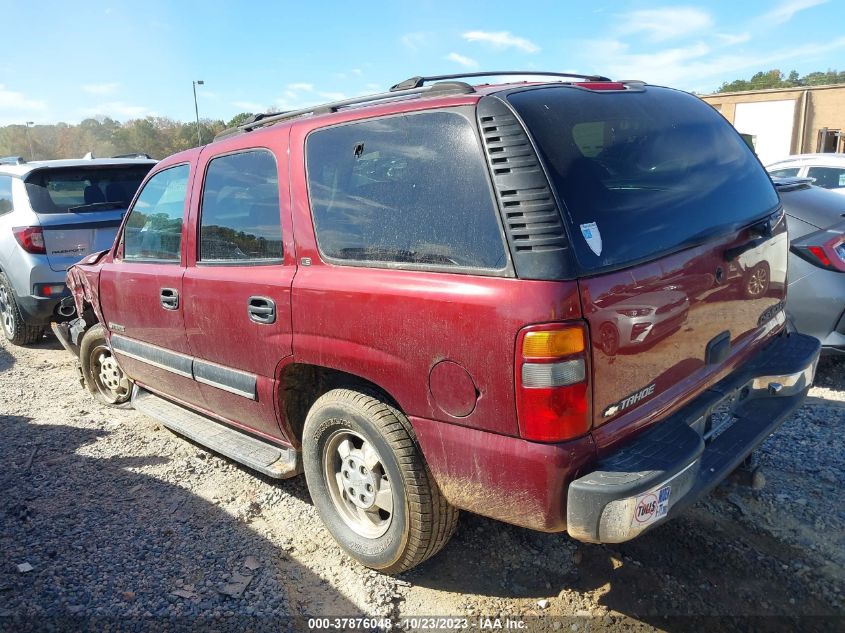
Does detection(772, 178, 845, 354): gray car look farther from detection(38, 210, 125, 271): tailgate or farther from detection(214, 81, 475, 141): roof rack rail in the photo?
detection(38, 210, 125, 271): tailgate

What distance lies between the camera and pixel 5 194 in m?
6.64

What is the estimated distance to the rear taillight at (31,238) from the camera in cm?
605

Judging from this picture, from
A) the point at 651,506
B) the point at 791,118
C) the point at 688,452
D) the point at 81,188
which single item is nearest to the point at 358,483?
the point at 651,506

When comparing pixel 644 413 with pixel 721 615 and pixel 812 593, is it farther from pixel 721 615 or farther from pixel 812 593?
pixel 812 593

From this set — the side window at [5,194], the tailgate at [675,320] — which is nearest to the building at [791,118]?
the side window at [5,194]

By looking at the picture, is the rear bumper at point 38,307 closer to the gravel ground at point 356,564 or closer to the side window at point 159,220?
the side window at point 159,220

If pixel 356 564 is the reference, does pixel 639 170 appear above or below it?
above

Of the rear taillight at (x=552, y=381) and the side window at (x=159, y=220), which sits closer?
the rear taillight at (x=552, y=381)

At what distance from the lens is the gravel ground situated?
8.26 feet

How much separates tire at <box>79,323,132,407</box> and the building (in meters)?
30.9

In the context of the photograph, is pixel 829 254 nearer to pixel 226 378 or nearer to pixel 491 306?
pixel 491 306

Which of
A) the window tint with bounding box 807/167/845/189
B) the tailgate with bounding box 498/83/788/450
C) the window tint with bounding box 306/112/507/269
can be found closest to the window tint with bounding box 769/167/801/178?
the window tint with bounding box 807/167/845/189

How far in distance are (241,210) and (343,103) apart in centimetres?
78

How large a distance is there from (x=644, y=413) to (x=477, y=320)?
0.75 m
